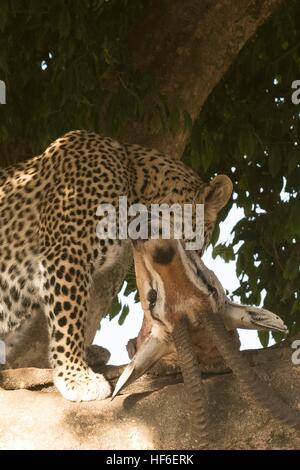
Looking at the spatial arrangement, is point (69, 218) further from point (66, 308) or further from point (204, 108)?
point (204, 108)

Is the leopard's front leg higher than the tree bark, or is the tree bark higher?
the tree bark

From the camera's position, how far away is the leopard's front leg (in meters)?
6.42

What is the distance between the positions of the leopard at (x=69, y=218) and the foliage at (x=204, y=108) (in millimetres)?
676

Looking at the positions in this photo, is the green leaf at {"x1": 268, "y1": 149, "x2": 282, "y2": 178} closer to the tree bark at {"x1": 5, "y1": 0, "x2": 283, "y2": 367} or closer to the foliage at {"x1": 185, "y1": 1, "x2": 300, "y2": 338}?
the foliage at {"x1": 185, "y1": 1, "x2": 300, "y2": 338}

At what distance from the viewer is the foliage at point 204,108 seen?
316 inches

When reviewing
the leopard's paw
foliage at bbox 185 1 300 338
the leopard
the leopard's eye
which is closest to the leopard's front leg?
the leopard

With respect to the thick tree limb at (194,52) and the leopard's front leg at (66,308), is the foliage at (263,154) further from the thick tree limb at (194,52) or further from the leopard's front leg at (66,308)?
the leopard's front leg at (66,308)

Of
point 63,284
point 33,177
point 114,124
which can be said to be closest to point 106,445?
point 63,284

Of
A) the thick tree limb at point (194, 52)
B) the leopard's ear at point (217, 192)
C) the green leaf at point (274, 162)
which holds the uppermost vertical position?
the thick tree limb at point (194, 52)

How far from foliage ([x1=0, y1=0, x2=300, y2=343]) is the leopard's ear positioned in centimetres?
85

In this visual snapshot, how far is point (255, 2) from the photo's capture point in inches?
328

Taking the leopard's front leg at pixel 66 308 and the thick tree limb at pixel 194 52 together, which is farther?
the thick tree limb at pixel 194 52

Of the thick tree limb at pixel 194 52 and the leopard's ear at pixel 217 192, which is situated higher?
the thick tree limb at pixel 194 52

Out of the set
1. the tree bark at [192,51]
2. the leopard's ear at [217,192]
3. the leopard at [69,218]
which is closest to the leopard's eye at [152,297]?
the leopard at [69,218]
